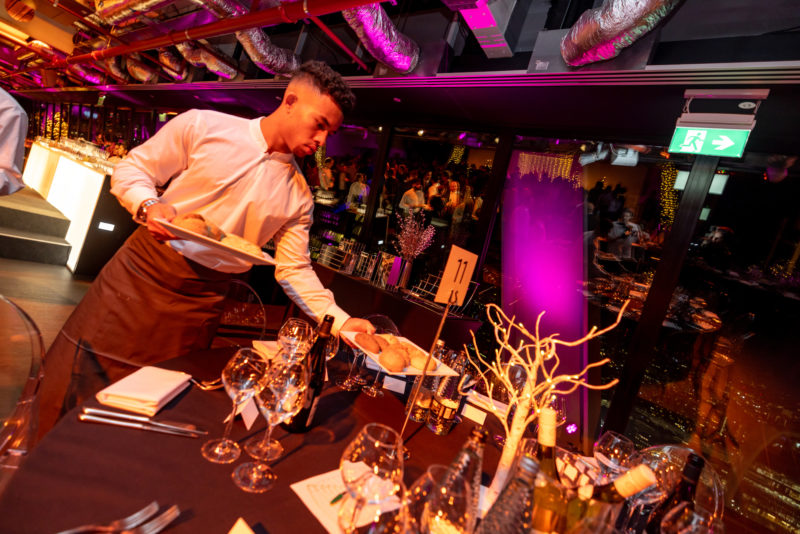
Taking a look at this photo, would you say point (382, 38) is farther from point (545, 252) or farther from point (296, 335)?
point (296, 335)

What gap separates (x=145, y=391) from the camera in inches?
41.0

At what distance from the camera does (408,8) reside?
416 centimetres

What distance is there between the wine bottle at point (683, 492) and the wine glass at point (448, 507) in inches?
26.4

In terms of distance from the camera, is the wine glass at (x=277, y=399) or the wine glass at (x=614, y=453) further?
the wine glass at (x=614, y=453)

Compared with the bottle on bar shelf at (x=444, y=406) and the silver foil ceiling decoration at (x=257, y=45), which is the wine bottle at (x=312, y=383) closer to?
the bottle on bar shelf at (x=444, y=406)

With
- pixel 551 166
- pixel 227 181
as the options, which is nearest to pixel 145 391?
pixel 227 181

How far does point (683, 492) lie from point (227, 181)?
1.97m

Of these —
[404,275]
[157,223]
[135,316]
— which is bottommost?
[135,316]

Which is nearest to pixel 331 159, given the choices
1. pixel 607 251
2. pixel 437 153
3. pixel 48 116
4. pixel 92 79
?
pixel 437 153

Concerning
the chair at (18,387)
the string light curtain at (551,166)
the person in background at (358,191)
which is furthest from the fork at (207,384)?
the person in background at (358,191)

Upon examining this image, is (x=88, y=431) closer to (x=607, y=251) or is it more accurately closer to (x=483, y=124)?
(x=607, y=251)

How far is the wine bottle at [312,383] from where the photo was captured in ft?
3.69

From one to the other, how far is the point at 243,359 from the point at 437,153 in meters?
4.24

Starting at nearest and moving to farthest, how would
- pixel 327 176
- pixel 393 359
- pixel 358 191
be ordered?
pixel 393 359 → pixel 358 191 → pixel 327 176
